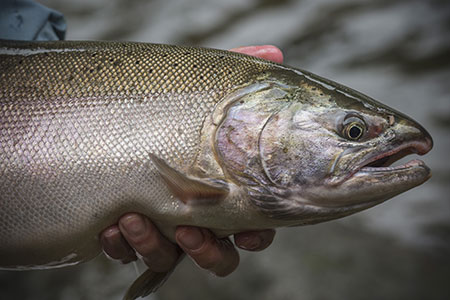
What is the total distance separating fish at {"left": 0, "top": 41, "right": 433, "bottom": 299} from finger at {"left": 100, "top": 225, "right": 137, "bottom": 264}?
3.2 inches

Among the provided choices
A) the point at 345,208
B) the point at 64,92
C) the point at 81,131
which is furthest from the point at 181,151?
the point at 345,208

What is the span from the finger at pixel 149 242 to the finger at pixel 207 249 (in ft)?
0.29

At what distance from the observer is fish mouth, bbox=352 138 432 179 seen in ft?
4.67

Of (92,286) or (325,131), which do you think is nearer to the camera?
(325,131)

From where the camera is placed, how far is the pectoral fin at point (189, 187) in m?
1.43

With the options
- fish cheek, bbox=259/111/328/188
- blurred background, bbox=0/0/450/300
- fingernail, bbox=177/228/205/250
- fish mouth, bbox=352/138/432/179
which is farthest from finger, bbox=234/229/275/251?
blurred background, bbox=0/0/450/300

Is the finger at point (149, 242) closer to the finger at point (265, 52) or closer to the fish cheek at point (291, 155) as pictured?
the fish cheek at point (291, 155)

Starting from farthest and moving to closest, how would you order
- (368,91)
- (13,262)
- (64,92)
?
(368,91)
(13,262)
(64,92)

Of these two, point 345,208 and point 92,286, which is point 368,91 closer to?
point 92,286

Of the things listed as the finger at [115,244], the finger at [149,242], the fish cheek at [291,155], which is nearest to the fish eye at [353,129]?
the fish cheek at [291,155]

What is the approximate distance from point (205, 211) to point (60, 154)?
22.1 inches

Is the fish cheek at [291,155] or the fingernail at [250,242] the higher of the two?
the fish cheek at [291,155]

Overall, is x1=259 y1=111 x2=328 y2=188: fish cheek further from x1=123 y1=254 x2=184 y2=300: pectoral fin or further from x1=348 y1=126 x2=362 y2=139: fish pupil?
x1=123 y1=254 x2=184 y2=300: pectoral fin

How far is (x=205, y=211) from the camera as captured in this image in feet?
4.99
